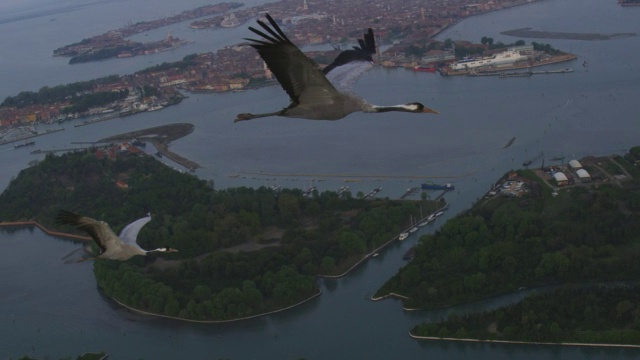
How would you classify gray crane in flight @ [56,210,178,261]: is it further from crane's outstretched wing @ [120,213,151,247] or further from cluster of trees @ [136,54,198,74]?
cluster of trees @ [136,54,198,74]

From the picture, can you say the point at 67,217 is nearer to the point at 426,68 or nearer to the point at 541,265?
the point at 541,265

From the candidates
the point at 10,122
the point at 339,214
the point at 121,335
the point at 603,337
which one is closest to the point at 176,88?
the point at 10,122

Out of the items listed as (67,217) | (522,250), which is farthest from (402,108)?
(522,250)

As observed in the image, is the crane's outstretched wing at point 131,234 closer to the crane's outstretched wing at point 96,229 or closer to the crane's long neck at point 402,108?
the crane's outstretched wing at point 96,229

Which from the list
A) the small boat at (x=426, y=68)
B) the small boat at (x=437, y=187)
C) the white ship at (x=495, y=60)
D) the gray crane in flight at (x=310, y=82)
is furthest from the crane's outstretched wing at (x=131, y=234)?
the small boat at (x=426, y=68)

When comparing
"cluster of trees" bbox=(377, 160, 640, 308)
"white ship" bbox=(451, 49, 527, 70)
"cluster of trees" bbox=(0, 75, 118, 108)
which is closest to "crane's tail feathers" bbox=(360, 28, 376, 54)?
"cluster of trees" bbox=(377, 160, 640, 308)

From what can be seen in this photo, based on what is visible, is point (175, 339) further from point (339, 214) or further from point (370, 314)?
point (339, 214)

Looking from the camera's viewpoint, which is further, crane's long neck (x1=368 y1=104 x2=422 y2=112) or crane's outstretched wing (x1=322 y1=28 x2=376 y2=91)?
crane's outstretched wing (x1=322 y1=28 x2=376 y2=91)
